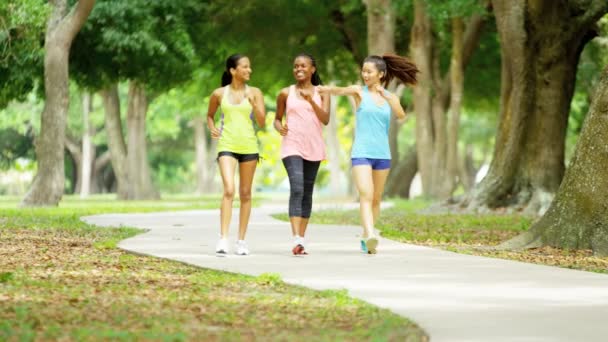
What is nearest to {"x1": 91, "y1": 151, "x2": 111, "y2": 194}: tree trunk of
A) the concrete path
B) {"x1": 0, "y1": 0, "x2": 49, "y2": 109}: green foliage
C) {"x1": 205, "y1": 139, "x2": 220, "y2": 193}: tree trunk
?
{"x1": 205, "y1": 139, "x2": 220, "y2": 193}: tree trunk

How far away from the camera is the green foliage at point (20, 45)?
26359mm

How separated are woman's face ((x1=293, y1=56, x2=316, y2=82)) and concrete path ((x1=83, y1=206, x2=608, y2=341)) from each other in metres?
1.86

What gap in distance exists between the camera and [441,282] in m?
10.1

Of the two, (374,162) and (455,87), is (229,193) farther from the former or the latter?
(455,87)

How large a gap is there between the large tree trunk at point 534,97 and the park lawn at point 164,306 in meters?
12.9

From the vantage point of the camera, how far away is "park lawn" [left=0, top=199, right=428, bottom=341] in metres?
7.28

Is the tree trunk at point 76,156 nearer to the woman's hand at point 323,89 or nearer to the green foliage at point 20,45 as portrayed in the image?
the green foliage at point 20,45

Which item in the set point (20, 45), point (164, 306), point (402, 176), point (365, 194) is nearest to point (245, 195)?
point (365, 194)

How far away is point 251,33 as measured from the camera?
4156 cm

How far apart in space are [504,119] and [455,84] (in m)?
10.5

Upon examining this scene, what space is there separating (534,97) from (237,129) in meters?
12.6

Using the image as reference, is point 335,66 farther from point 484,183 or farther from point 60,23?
point 484,183

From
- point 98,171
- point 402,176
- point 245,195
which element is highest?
point 98,171

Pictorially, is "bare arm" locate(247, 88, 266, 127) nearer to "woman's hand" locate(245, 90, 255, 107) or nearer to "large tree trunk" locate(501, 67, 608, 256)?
"woman's hand" locate(245, 90, 255, 107)
